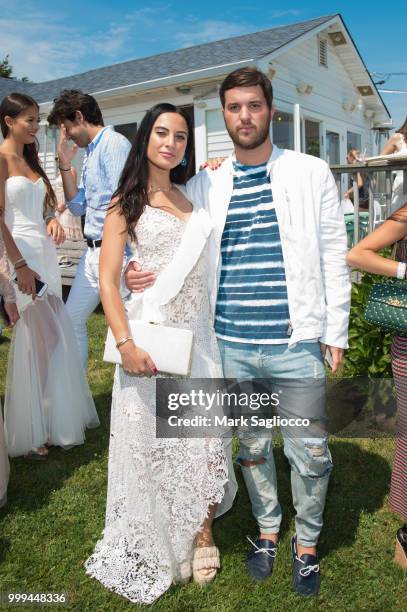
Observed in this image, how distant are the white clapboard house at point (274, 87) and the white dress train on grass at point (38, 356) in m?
7.92

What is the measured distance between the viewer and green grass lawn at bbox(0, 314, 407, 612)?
266 cm

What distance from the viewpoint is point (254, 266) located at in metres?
2.59

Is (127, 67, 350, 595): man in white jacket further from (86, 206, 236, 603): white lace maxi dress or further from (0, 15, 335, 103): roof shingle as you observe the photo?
(0, 15, 335, 103): roof shingle

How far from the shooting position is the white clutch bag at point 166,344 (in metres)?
2.36

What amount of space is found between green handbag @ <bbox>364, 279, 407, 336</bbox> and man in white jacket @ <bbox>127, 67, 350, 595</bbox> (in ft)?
0.70

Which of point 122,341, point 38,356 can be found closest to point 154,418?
point 122,341

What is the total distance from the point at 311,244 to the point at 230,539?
178cm

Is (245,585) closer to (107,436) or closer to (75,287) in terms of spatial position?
(107,436)

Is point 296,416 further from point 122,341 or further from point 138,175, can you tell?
point 138,175

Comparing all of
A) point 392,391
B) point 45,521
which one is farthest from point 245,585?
point 392,391

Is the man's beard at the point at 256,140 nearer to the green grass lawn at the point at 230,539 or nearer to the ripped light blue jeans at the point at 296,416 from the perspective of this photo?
the ripped light blue jeans at the point at 296,416

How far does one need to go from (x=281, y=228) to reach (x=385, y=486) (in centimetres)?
210

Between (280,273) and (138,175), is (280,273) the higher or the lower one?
the lower one

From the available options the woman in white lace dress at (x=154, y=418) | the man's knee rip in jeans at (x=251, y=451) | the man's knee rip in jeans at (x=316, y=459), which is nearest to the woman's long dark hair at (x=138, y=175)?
the woman in white lace dress at (x=154, y=418)
